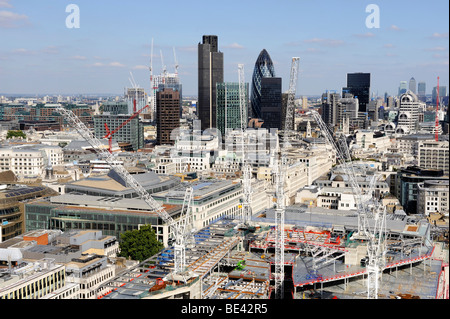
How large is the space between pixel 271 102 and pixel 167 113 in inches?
570

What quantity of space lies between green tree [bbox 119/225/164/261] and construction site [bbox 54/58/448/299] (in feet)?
2.27

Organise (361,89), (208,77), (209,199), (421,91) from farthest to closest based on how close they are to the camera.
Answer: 1. (361,89)
2. (421,91)
3. (208,77)
4. (209,199)

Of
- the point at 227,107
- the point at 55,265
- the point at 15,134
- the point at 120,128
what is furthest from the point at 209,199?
the point at 15,134

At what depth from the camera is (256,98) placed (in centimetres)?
5116

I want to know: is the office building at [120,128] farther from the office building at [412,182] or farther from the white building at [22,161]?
the office building at [412,182]

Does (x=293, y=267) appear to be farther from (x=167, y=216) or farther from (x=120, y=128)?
(x=120, y=128)

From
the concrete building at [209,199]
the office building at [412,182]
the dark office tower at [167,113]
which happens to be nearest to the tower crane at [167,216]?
the concrete building at [209,199]

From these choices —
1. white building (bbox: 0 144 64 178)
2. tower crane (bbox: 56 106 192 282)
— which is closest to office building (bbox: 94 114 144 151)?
white building (bbox: 0 144 64 178)

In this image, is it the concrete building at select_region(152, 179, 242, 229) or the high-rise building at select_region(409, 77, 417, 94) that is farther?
the high-rise building at select_region(409, 77, 417, 94)

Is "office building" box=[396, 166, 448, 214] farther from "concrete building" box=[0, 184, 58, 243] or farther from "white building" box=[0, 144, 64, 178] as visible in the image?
"white building" box=[0, 144, 64, 178]

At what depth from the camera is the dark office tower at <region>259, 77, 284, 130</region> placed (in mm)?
46812

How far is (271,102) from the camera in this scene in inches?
1908

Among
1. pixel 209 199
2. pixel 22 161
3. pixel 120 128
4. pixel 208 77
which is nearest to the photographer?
pixel 209 199
